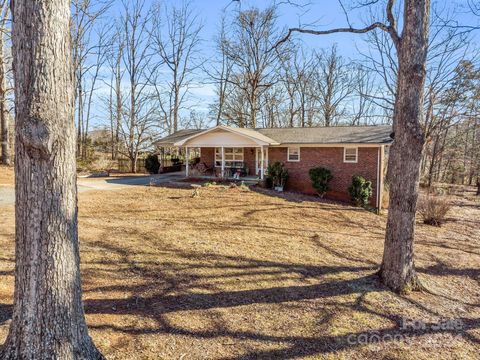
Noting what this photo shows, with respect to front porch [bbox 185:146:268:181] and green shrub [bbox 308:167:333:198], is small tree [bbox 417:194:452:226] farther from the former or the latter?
front porch [bbox 185:146:268:181]

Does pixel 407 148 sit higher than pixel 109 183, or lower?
higher

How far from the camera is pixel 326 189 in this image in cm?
1596

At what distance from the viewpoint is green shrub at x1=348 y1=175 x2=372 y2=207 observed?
14.7 m

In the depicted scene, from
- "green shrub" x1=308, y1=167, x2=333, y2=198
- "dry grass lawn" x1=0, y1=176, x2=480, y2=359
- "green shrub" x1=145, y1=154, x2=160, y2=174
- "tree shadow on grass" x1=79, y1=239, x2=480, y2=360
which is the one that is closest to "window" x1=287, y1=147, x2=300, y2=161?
"green shrub" x1=308, y1=167, x2=333, y2=198

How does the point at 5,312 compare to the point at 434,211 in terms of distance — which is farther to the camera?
the point at 434,211

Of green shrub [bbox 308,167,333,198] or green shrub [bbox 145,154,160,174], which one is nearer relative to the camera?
green shrub [bbox 308,167,333,198]

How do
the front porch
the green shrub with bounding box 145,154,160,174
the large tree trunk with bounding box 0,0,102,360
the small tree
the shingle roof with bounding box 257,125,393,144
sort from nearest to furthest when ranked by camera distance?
the large tree trunk with bounding box 0,0,102,360 < the small tree < the shingle roof with bounding box 257,125,393,144 < the front porch < the green shrub with bounding box 145,154,160,174

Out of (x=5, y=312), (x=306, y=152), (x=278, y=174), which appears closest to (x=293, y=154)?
(x=306, y=152)

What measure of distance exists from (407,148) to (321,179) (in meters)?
10.9

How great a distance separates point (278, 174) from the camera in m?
16.8

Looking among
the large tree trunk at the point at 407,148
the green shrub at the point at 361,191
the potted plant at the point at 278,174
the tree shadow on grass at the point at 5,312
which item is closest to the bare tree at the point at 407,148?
the large tree trunk at the point at 407,148

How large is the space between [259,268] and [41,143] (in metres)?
4.24

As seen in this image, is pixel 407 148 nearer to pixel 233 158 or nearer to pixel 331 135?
pixel 331 135

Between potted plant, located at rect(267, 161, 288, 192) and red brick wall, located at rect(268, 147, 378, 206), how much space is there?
659 mm
